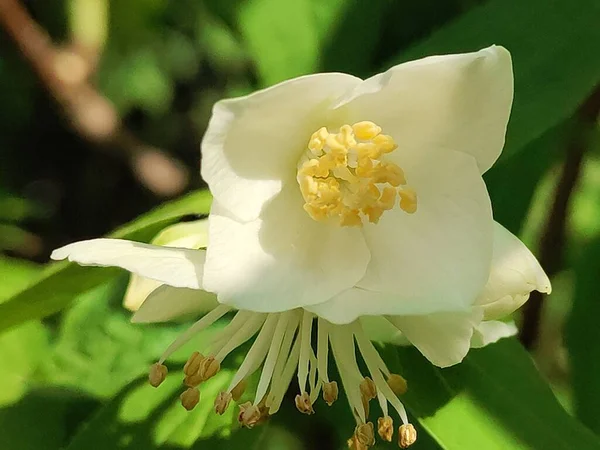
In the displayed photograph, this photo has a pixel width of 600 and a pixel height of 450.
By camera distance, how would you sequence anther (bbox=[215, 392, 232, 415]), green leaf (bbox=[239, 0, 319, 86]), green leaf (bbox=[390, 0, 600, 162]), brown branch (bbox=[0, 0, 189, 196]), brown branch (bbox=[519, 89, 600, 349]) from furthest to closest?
brown branch (bbox=[0, 0, 189, 196]) < brown branch (bbox=[519, 89, 600, 349]) < green leaf (bbox=[239, 0, 319, 86]) < green leaf (bbox=[390, 0, 600, 162]) < anther (bbox=[215, 392, 232, 415])

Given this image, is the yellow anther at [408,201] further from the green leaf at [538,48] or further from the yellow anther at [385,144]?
the green leaf at [538,48]

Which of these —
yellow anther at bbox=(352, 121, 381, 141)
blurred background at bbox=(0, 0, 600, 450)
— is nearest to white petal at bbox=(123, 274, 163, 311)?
blurred background at bbox=(0, 0, 600, 450)

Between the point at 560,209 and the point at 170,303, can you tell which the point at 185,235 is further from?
the point at 560,209

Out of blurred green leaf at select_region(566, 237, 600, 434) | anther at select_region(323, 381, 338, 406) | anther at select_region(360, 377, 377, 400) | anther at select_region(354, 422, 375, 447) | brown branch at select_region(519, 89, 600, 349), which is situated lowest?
blurred green leaf at select_region(566, 237, 600, 434)

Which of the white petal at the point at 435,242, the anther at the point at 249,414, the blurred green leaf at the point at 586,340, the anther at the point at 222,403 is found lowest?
the blurred green leaf at the point at 586,340

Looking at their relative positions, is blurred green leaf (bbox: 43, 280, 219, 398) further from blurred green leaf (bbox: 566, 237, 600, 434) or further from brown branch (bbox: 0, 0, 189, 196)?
blurred green leaf (bbox: 566, 237, 600, 434)

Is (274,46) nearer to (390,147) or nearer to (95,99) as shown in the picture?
(390,147)

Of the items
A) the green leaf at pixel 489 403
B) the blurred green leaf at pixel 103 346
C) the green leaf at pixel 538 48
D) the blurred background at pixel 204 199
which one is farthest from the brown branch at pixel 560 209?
the blurred green leaf at pixel 103 346

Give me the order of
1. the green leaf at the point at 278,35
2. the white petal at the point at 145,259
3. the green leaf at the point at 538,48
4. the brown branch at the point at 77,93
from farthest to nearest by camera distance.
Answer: the brown branch at the point at 77,93, the green leaf at the point at 278,35, the green leaf at the point at 538,48, the white petal at the point at 145,259
